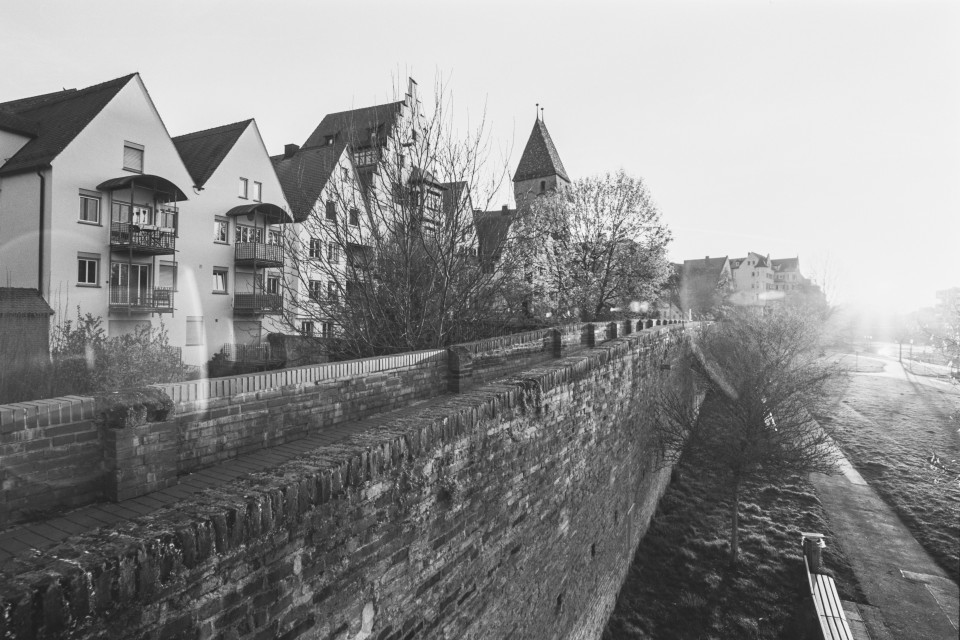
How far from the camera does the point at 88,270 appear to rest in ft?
56.4

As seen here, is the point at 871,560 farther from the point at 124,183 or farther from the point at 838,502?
the point at 124,183

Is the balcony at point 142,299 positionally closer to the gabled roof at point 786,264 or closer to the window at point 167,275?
the window at point 167,275

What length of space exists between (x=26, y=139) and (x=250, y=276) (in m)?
8.65

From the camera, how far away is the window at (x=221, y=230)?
21.6 metres

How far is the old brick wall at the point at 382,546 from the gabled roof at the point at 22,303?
1559 cm

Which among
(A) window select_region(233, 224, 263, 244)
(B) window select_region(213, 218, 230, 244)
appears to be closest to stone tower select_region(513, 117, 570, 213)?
(A) window select_region(233, 224, 263, 244)

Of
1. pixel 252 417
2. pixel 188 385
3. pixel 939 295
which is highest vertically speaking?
pixel 939 295

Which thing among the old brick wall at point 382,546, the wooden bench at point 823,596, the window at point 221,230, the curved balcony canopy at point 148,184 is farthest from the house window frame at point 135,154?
the wooden bench at point 823,596

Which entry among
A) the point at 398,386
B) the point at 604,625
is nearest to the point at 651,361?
the point at 604,625

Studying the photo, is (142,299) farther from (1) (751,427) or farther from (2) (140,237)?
(1) (751,427)

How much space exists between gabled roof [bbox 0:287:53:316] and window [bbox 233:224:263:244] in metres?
7.76

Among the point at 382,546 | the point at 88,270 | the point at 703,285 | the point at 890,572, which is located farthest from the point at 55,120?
the point at 703,285

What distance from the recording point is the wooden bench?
768 cm

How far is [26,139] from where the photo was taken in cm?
1773
